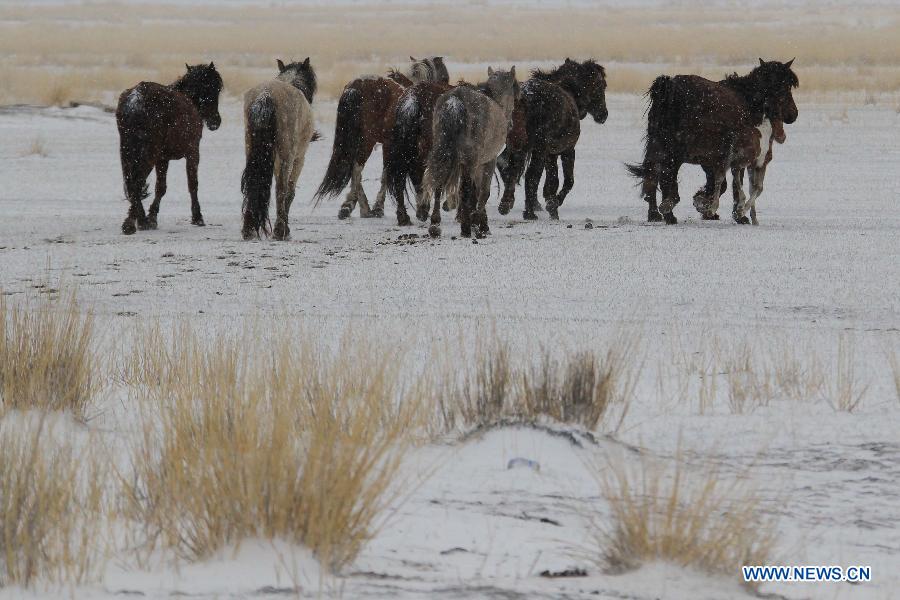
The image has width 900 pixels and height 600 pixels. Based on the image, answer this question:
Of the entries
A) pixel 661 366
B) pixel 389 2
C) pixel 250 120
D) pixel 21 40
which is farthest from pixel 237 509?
pixel 389 2

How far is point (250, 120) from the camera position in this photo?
1080cm

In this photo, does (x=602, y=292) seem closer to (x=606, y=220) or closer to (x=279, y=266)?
(x=279, y=266)

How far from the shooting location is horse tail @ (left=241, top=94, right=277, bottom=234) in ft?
→ 35.3

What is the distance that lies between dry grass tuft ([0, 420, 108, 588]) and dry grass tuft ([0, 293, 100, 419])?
1385mm

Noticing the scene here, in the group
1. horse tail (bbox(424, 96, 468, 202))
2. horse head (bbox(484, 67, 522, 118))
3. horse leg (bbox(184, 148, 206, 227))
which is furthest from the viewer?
horse leg (bbox(184, 148, 206, 227))

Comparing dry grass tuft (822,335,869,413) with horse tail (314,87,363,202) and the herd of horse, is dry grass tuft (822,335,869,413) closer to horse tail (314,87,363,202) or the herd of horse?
the herd of horse

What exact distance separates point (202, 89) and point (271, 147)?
2.28m

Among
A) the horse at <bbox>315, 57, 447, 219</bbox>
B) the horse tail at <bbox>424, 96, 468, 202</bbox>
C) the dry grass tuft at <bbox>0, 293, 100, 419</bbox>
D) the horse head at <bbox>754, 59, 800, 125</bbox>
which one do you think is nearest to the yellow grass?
the horse at <bbox>315, 57, 447, 219</bbox>

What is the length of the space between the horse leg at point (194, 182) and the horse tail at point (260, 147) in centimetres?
122

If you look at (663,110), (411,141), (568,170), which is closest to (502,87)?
(411,141)

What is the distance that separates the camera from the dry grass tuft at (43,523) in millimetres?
3498

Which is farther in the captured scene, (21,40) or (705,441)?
(21,40)

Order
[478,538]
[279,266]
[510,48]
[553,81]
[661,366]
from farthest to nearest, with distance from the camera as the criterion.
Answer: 1. [510,48]
2. [553,81]
3. [279,266]
4. [661,366]
5. [478,538]

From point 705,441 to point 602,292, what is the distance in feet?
12.1
